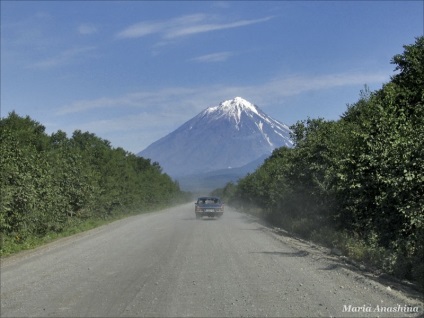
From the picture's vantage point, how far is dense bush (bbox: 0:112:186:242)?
54.7ft

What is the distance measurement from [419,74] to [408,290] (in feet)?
34.7

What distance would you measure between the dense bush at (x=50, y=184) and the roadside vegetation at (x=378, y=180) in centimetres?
1150

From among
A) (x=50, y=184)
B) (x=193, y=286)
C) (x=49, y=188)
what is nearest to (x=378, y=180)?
(x=193, y=286)

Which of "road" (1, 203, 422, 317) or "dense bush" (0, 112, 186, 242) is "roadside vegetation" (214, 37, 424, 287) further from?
"dense bush" (0, 112, 186, 242)

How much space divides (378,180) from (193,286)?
17.9 ft

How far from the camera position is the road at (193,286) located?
7.01m

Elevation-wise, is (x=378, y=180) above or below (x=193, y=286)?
above

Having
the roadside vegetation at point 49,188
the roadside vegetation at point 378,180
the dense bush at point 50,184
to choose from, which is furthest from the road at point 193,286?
the dense bush at point 50,184

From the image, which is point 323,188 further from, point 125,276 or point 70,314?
point 70,314

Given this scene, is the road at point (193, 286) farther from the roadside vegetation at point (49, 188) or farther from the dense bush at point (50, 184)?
the dense bush at point (50, 184)

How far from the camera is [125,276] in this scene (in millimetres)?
9945

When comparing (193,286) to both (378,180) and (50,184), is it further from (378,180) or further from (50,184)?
(50,184)

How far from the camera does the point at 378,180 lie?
35.9ft

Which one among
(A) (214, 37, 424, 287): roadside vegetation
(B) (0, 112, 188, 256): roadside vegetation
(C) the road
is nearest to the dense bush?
(B) (0, 112, 188, 256): roadside vegetation
